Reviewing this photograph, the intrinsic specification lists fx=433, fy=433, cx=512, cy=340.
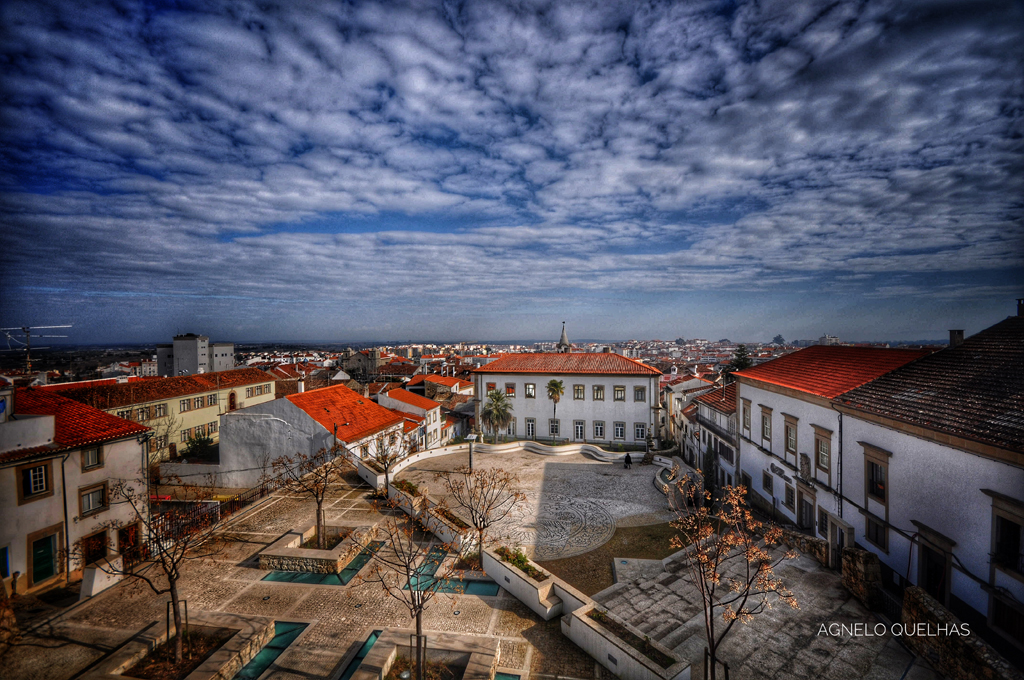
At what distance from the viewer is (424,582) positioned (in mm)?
11945

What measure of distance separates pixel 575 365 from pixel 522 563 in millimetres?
27592

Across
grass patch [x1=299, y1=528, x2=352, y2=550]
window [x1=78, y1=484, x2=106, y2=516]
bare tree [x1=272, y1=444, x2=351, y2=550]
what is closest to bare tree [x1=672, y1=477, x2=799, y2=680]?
grass patch [x1=299, y1=528, x2=352, y2=550]

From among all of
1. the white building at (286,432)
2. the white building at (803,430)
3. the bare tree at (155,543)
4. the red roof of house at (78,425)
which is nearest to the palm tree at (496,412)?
the white building at (286,432)

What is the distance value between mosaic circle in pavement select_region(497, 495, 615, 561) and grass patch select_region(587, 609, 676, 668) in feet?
16.4

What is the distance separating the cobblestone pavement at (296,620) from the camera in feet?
29.3

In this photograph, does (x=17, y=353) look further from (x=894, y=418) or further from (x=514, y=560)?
(x=894, y=418)

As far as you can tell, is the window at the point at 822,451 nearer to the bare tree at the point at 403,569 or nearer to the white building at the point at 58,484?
the bare tree at the point at 403,569

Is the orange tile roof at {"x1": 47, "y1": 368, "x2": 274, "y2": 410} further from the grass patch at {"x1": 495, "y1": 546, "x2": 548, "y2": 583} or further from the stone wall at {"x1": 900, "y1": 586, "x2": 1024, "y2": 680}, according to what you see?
the stone wall at {"x1": 900, "y1": 586, "x2": 1024, "y2": 680}

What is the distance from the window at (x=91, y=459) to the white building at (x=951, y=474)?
25.2 m

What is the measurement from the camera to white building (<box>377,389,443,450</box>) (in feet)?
130

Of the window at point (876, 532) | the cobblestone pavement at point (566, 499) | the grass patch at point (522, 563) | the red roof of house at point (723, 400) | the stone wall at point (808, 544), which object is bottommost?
the cobblestone pavement at point (566, 499)

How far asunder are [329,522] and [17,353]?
40.1ft

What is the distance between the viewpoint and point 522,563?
12.5m

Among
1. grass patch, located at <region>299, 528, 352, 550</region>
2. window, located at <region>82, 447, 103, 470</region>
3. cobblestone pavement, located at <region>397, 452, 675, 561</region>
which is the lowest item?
cobblestone pavement, located at <region>397, 452, 675, 561</region>
